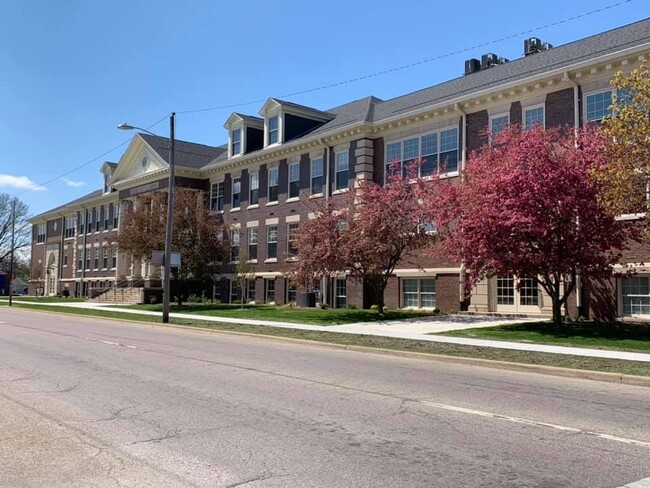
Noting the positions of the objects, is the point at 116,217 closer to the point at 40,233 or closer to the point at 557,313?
the point at 40,233

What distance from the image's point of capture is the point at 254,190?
3997 centimetres

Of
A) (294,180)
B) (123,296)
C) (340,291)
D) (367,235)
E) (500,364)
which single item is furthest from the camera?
(123,296)

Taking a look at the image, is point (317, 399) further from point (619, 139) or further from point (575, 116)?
point (575, 116)

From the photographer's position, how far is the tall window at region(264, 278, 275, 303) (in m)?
37.8

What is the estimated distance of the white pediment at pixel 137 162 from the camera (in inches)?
1897

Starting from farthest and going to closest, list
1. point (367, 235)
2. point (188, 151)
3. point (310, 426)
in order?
1. point (188, 151)
2. point (367, 235)
3. point (310, 426)

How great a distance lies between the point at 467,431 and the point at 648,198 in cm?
1170

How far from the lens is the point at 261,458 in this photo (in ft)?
18.4

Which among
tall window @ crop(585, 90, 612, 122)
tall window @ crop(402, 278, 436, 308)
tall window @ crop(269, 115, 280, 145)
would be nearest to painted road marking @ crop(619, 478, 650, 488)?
tall window @ crop(585, 90, 612, 122)

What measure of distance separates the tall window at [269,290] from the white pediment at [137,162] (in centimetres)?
1452

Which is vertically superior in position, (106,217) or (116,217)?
(106,217)

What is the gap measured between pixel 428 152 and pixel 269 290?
14237 mm

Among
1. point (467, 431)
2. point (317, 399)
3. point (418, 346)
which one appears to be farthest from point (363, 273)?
point (467, 431)

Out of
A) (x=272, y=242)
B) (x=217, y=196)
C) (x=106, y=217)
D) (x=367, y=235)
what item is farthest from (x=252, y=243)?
(x=106, y=217)
